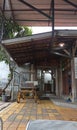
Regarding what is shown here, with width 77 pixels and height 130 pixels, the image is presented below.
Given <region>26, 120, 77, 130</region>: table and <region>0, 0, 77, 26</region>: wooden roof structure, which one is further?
<region>0, 0, 77, 26</region>: wooden roof structure

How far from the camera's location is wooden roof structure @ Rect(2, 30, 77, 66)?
7.17 metres

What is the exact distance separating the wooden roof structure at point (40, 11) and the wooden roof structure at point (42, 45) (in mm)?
1646

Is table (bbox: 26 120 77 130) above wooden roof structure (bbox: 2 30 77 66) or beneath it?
beneath

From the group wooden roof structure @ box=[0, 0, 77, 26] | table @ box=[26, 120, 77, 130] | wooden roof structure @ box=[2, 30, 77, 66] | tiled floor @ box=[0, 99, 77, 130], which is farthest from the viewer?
wooden roof structure @ box=[2, 30, 77, 66]

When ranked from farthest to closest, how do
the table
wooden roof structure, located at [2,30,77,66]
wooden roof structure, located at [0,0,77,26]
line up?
wooden roof structure, located at [2,30,77,66], wooden roof structure, located at [0,0,77,26], the table

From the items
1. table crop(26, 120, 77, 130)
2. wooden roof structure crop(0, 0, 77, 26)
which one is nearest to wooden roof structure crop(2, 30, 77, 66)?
wooden roof structure crop(0, 0, 77, 26)

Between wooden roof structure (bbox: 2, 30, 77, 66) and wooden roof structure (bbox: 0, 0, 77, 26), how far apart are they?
165 cm

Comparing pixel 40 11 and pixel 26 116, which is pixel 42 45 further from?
pixel 40 11

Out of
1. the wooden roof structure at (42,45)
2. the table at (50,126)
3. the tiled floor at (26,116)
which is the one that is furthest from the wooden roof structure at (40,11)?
the table at (50,126)

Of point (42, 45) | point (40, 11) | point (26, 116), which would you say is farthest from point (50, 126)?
point (42, 45)

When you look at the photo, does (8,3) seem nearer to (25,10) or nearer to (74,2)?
(25,10)

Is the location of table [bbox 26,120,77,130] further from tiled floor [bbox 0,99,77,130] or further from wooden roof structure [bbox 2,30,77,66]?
wooden roof structure [bbox 2,30,77,66]

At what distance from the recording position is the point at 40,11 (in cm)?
408

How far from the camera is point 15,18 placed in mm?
5000
